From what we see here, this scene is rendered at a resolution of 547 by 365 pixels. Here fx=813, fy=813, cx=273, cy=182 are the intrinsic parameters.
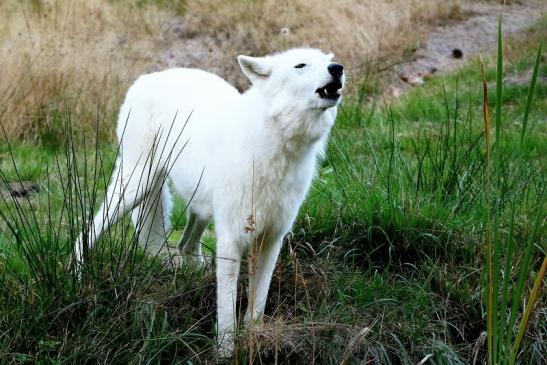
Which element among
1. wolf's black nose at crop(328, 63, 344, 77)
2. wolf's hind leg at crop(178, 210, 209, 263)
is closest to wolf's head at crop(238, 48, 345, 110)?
wolf's black nose at crop(328, 63, 344, 77)

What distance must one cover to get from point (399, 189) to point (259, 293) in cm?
134

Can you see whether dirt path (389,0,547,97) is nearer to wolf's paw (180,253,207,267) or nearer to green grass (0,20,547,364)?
green grass (0,20,547,364)

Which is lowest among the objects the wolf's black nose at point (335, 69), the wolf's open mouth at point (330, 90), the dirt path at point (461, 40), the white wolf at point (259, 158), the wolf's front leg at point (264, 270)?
the dirt path at point (461, 40)

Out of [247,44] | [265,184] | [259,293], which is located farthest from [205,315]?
[247,44]

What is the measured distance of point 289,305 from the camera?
4594 millimetres

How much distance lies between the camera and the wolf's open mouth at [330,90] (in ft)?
13.2

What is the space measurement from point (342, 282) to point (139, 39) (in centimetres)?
704

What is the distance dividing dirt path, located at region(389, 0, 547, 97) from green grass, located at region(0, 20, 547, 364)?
4.93 m

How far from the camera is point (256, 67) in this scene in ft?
14.1

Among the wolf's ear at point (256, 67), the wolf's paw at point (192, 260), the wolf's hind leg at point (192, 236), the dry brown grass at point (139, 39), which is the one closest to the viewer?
the wolf's ear at point (256, 67)

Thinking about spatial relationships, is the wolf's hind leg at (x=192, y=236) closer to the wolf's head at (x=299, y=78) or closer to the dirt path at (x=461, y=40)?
the wolf's head at (x=299, y=78)

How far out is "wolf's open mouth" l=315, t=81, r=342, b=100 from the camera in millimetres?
4020

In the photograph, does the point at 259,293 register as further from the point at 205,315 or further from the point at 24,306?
the point at 24,306

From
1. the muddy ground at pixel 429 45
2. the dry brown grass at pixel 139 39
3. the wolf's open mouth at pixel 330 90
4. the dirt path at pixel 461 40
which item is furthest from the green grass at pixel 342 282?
the dirt path at pixel 461 40
